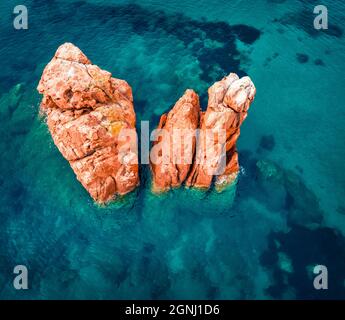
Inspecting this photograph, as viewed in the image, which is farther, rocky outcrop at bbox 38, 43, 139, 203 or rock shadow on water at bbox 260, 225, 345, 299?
rock shadow on water at bbox 260, 225, 345, 299

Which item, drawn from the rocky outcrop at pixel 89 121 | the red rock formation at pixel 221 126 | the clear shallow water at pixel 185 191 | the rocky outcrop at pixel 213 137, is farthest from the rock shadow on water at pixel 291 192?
the rocky outcrop at pixel 89 121

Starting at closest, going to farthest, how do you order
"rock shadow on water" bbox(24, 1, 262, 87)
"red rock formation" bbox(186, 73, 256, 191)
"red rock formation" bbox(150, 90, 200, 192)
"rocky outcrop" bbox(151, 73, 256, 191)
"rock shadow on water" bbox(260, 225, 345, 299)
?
1. "rock shadow on water" bbox(260, 225, 345, 299)
2. "red rock formation" bbox(186, 73, 256, 191)
3. "rocky outcrop" bbox(151, 73, 256, 191)
4. "red rock formation" bbox(150, 90, 200, 192)
5. "rock shadow on water" bbox(24, 1, 262, 87)

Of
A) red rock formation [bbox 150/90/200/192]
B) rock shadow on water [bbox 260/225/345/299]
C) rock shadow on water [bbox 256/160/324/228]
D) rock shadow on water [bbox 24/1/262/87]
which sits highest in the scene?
rock shadow on water [bbox 24/1/262/87]

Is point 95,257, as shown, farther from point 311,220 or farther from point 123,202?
point 311,220

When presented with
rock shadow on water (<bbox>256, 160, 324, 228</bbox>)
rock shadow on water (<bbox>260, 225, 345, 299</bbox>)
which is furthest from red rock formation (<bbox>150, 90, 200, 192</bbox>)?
rock shadow on water (<bbox>260, 225, 345, 299</bbox>)

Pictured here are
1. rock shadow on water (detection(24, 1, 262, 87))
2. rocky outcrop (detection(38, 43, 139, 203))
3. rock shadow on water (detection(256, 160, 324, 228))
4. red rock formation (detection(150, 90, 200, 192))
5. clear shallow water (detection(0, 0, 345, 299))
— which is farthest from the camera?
rock shadow on water (detection(24, 1, 262, 87))

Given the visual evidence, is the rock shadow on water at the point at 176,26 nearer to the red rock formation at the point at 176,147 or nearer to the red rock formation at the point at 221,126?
the red rock formation at the point at 176,147

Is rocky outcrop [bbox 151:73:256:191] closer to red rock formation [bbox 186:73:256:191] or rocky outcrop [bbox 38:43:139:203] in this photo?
red rock formation [bbox 186:73:256:191]
